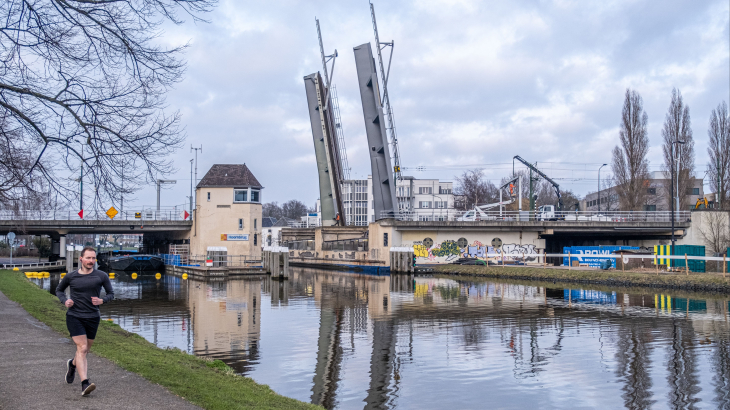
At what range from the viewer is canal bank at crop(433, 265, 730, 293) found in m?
26.7

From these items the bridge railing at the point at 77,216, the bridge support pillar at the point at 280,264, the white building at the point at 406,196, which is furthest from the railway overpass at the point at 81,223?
the white building at the point at 406,196

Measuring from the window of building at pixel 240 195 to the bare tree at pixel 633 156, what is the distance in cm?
3047

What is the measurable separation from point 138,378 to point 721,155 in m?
51.6

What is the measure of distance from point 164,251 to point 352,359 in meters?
56.0

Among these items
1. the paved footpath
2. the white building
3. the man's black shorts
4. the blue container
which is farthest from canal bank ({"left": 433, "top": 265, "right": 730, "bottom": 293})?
the white building

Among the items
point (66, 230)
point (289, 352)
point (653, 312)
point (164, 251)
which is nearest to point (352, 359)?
point (289, 352)

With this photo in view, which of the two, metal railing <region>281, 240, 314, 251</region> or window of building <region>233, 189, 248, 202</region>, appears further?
Result: metal railing <region>281, 240, 314, 251</region>

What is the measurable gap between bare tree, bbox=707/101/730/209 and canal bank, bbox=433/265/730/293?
2124cm

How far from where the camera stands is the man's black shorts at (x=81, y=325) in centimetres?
728

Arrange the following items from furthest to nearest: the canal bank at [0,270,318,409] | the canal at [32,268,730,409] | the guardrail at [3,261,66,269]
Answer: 1. the guardrail at [3,261,66,269]
2. the canal at [32,268,730,409]
3. the canal bank at [0,270,318,409]

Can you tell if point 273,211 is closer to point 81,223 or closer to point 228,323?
point 81,223

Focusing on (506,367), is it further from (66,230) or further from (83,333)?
(66,230)

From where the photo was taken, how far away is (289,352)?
13.5 m

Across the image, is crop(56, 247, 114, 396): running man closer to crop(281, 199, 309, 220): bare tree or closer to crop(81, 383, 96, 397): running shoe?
crop(81, 383, 96, 397): running shoe
